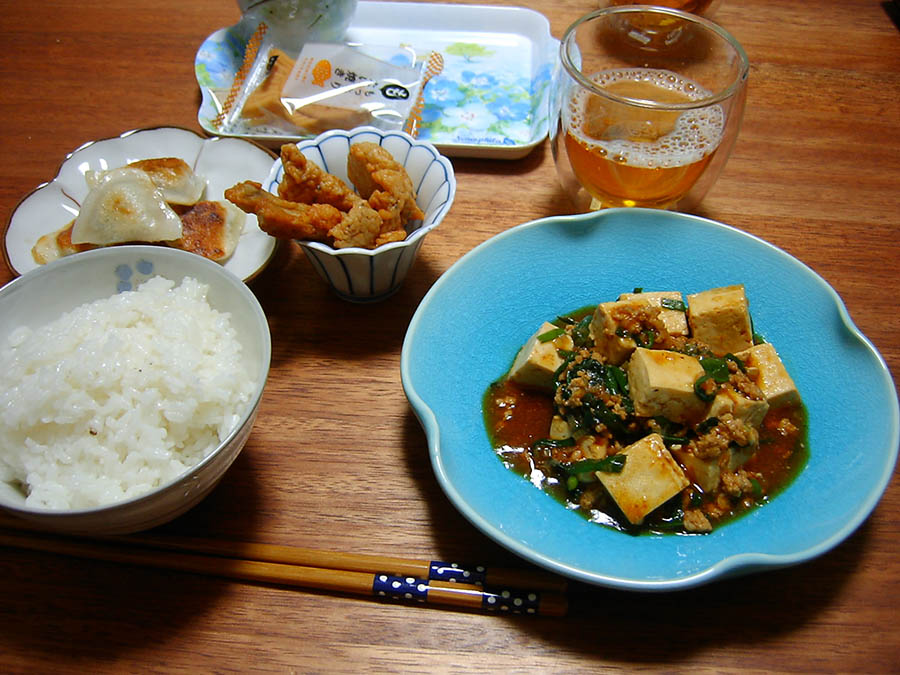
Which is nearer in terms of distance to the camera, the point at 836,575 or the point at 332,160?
the point at 836,575

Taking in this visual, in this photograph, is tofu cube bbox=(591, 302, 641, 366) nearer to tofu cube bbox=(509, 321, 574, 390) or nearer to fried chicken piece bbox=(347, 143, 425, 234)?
tofu cube bbox=(509, 321, 574, 390)

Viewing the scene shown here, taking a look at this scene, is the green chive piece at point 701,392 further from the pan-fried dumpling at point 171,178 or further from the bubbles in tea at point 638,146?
the pan-fried dumpling at point 171,178

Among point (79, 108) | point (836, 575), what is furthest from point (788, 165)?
point (79, 108)

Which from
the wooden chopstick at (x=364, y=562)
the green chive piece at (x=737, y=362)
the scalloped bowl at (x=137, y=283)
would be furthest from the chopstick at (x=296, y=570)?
the green chive piece at (x=737, y=362)

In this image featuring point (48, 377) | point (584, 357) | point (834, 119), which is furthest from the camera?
point (834, 119)

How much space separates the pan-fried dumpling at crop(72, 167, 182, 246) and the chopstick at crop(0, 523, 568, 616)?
799 mm

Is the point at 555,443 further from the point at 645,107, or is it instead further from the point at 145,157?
the point at 145,157

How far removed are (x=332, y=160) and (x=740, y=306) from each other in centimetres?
123

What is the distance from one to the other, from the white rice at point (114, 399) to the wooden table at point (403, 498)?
0.26 metres

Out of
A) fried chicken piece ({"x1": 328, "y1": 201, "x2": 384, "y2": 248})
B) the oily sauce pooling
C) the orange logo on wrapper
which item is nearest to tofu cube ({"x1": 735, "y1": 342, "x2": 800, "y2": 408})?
the oily sauce pooling

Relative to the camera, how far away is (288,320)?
5.86 ft

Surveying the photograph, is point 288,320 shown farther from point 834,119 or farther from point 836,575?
point 834,119

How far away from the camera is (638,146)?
70.0 inches

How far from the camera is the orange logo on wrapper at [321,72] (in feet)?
7.26
